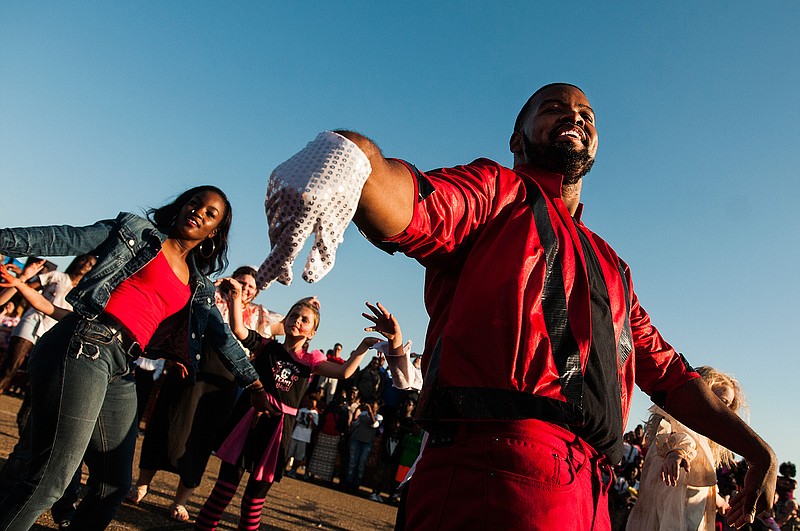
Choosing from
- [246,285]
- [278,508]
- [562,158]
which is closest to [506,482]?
[562,158]

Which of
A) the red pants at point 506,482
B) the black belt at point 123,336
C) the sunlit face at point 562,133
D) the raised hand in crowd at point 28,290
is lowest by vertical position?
the red pants at point 506,482

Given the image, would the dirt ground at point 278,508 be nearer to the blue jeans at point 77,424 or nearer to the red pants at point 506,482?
the blue jeans at point 77,424

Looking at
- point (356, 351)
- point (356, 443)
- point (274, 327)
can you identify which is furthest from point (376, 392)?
point (356, 351)

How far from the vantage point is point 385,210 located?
138 centimetres

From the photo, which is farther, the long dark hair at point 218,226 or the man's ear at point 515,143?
the long dark hair at point 218,226

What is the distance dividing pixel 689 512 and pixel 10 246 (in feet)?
16.8

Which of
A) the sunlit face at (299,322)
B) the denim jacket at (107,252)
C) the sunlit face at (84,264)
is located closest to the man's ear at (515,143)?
the denim jacket at (107,252)

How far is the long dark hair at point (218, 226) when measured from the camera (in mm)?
3822

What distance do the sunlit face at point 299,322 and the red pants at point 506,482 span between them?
4.13 m

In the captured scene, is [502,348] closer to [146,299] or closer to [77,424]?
[77,424]

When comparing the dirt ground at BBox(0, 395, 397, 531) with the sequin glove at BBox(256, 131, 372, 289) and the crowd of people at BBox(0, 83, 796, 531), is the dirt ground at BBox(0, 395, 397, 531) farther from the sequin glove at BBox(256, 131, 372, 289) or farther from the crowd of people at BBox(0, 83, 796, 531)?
the sequin glove at BBox(256, 131, 372, 289)

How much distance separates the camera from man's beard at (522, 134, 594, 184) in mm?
2111

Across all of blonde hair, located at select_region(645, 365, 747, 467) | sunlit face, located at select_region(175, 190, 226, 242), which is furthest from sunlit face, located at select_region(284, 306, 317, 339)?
blonde hair, located at select_region(645, 365, 747, 467)

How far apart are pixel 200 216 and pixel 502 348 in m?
2.61
